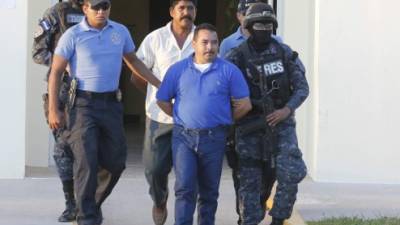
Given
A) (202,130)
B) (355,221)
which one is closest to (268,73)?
(202,130)

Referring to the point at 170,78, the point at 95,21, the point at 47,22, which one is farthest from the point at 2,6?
the point at 170,78

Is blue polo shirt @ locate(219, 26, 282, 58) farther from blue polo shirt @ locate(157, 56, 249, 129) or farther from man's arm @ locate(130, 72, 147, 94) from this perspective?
blue polo shirt @ locate(157, 56, 249, 129)

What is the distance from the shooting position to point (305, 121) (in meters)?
9.48

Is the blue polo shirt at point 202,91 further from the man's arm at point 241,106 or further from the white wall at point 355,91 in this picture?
the white wall at point 355,91

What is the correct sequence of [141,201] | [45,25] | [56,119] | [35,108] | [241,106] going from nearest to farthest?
[241,106]
[56,119]
[45,25]
[141,201]
[35,108]

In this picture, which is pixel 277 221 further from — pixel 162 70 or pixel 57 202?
pixel 57 202

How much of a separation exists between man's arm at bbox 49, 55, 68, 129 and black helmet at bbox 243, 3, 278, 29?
1388mm

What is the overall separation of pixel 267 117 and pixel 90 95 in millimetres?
1327

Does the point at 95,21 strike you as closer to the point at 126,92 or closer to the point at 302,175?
the point at 302,175

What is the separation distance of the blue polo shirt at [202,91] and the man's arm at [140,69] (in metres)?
0.34

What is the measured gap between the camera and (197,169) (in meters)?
6.32

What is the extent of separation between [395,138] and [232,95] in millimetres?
3311

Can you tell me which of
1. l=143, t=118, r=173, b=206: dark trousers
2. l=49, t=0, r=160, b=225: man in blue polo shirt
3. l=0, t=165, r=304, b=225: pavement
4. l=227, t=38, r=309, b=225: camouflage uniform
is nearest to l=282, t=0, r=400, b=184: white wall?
l=0, t=165, r=304, b=225: pavement

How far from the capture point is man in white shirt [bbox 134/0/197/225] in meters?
6.71
